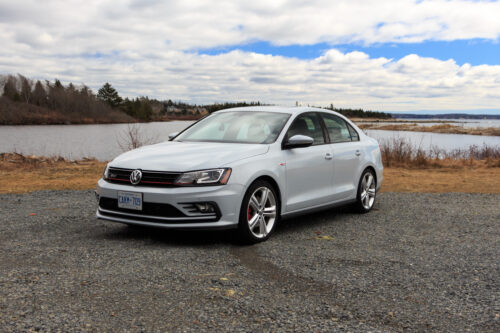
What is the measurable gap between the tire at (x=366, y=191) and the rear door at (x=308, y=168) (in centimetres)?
107

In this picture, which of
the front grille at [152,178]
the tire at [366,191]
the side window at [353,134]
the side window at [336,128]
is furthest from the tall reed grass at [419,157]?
the front grille at [152,178]

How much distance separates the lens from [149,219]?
221 inches

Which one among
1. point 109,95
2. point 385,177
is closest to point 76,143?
point 385,177

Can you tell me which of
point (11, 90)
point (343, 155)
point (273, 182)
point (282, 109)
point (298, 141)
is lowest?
point (273, 182)

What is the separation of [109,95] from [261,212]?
5804 inches

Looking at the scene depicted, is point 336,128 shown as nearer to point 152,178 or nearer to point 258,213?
point 258,213

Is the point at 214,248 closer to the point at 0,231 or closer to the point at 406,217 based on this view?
the point at 0,231

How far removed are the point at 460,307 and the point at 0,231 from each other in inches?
223

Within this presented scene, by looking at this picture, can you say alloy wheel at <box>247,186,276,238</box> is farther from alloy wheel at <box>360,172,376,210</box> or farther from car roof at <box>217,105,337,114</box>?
alloy wheel at <box>360,172,376,210</box>

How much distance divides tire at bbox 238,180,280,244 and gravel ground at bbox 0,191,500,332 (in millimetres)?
143

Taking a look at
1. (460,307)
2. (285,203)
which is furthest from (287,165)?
(460,307)

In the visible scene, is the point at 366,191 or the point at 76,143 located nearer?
the point at 366,191

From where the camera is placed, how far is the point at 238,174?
Result: 5598mm

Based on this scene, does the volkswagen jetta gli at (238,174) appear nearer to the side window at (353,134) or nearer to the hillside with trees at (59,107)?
the side window at (353,134)
